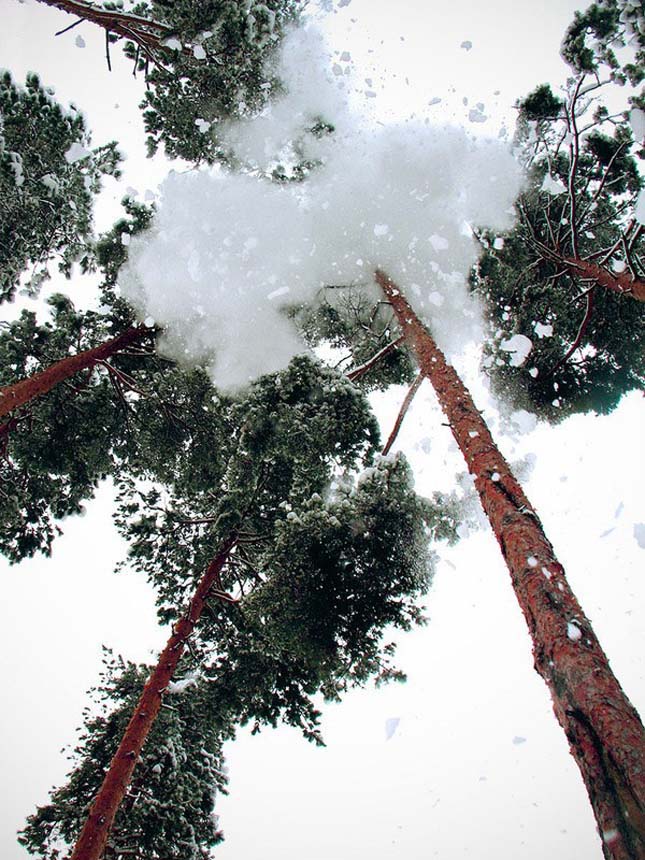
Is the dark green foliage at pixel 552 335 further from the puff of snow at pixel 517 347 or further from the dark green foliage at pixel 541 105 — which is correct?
the dark green foliage at pixel 541 105

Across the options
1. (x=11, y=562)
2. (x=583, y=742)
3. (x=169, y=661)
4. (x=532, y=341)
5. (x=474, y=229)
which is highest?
(x=474, y=229)

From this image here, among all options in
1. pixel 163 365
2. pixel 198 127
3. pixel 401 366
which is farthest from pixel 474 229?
pixel 163 365

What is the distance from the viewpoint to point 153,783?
21.5 feet

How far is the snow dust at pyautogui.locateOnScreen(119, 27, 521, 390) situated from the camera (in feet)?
19.6

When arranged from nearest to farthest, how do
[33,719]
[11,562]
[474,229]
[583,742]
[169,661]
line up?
[583,742] < [169,661] < [474,229] < [11,562] < [33,719]

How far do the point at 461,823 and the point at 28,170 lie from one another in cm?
20253

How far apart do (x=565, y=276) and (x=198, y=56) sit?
5813 millimetres

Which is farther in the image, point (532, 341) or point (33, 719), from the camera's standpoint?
point (33, 719)

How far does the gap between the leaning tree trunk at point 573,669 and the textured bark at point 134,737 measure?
437cm

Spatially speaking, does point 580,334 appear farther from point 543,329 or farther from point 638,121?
point 638,121

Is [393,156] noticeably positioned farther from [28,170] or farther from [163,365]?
[28,170]

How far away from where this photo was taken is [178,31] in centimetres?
619

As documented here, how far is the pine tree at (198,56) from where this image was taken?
237 inches

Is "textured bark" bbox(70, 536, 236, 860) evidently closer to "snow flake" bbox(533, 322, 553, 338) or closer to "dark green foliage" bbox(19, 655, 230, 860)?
"dark green foliage" bbox(19, 655, 230, 860)
